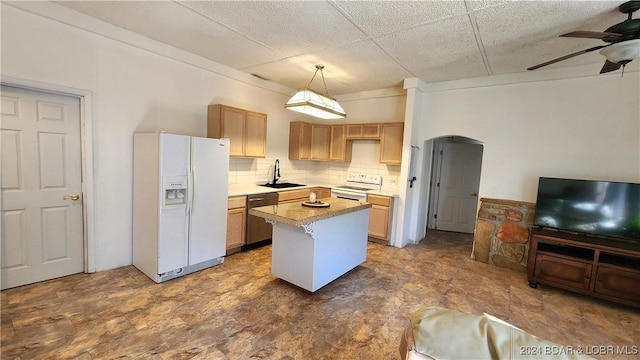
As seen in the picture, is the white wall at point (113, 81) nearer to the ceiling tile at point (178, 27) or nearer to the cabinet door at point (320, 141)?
the ceiling tile at point (178, 27)

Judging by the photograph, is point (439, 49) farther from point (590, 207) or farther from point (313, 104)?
point (590, 207)

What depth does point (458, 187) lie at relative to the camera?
604cm

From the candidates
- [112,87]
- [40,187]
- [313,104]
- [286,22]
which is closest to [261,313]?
[313,104]

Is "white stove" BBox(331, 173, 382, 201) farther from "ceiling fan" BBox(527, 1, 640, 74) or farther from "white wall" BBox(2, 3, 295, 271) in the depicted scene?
"ceiling fan" BBox(527, 1, 640, 74)

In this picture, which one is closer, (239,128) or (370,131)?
(239,128)

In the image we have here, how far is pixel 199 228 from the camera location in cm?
340

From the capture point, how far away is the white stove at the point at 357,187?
15.9ft

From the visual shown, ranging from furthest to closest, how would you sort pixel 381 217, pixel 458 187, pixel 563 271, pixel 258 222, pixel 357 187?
pixel 458 187
pixel 357 187
pixel 381 217
pixel 258 222
pixel 563 271

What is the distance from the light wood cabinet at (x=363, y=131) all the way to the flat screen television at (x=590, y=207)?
8.34ft

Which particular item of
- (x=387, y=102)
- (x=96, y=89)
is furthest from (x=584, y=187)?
(x=96, y=89)

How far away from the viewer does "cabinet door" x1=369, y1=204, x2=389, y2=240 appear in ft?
15.4

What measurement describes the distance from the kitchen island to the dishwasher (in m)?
1.09

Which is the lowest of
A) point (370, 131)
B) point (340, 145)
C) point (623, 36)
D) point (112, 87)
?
point (340, 145)

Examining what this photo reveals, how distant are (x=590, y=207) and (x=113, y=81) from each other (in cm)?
574
